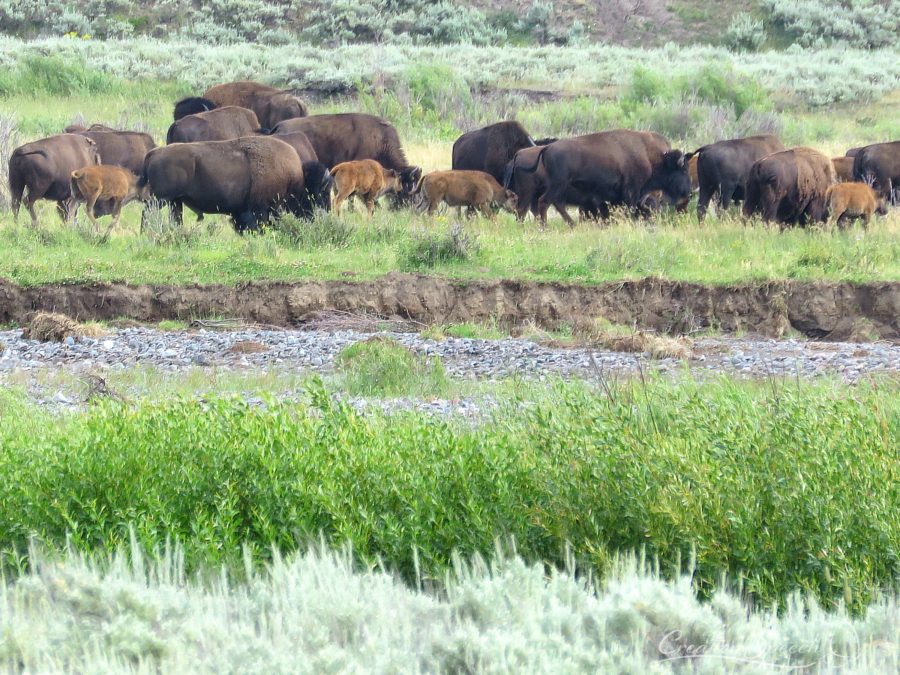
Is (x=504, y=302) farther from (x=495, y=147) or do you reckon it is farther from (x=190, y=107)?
(x=190, y=107)

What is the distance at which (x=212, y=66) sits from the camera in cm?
3819

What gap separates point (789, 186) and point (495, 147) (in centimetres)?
560

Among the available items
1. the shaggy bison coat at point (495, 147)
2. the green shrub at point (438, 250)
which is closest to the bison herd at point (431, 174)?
the shaggy bison coat at point (495, 147)

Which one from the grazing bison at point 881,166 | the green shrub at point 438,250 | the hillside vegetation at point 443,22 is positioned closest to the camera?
the green shrub at point 438,250

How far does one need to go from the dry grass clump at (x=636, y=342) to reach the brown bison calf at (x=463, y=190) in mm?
5616

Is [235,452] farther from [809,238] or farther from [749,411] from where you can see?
[809,238]

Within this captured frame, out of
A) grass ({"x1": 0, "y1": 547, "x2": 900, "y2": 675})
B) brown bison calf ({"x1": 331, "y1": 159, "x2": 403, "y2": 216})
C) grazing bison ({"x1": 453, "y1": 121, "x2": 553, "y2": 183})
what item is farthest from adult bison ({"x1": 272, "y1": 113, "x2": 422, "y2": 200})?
grass ({"x1": 0, "y1": 547, "x2": 900, "y2": 675})

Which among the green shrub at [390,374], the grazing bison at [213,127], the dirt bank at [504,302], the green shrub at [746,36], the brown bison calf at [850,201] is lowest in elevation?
the dirt bank at [504,302]

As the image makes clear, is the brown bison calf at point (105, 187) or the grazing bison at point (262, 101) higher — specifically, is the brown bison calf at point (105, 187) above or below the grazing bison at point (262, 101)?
below

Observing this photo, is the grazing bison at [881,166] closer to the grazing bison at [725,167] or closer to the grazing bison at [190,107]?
the grazing bison at [725,167]

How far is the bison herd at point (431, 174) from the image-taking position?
56.6ft

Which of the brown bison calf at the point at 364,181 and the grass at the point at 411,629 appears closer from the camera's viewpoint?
the grass at the point at 411,629

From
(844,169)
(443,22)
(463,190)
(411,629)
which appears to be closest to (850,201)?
(844,169)

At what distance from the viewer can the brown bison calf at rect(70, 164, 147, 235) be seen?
17.5 metres
